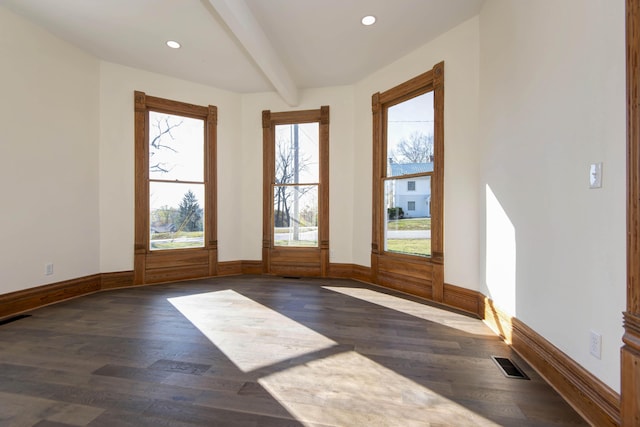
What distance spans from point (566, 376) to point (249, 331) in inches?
87.4

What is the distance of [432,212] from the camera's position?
355cm

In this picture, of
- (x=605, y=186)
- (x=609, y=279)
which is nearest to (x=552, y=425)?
(x=609, y=279)

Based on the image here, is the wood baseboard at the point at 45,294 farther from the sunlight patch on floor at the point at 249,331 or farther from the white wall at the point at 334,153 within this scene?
the white wall at the point at 334,153

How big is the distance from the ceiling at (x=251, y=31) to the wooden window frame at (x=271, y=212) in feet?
2.04

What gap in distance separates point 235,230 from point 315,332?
287cm

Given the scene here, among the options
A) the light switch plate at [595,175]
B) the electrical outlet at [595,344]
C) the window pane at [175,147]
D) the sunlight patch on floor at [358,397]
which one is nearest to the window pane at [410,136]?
the light switch plate at [595,175]

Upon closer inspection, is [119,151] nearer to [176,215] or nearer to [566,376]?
[176,215]

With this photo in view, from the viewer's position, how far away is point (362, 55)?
3803mm

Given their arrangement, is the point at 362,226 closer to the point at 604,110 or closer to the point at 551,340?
the point at 551,340

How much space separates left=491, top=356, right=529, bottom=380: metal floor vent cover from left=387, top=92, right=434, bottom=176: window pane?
85.7 inches

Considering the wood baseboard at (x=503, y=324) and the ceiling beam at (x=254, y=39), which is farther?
the ceiling beam at (x=254, y=39)

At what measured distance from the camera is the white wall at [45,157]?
118 inches

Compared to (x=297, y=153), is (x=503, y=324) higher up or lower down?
lower down

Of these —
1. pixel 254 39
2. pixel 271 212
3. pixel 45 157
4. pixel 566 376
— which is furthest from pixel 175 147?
pixel 566 376
